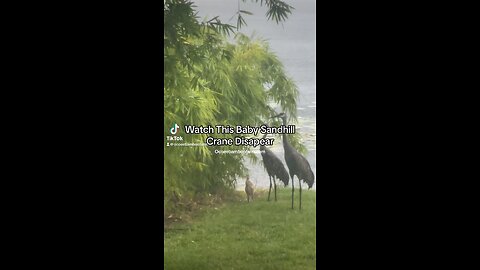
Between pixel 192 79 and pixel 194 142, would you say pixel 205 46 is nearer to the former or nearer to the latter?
pixel 192 79

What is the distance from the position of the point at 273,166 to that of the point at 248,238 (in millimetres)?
475

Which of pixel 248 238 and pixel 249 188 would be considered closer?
pixel 248 238

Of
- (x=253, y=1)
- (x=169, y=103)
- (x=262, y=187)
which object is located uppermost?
(x=253, y=1)

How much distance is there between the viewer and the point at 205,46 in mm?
3762

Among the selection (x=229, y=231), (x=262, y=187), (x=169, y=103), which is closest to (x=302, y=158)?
(x=262, y=187)

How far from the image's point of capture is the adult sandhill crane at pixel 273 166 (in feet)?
12.5

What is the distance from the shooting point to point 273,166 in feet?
12.5

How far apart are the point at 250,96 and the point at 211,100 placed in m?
0.25

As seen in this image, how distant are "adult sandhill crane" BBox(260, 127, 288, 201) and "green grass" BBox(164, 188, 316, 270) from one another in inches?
5.5

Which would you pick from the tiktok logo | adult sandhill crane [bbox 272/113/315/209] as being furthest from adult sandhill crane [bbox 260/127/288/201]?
the tiktok logo

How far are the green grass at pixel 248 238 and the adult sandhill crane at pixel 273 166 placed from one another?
5.5 inches

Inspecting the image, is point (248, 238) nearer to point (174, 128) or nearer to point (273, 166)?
point (273, 166)

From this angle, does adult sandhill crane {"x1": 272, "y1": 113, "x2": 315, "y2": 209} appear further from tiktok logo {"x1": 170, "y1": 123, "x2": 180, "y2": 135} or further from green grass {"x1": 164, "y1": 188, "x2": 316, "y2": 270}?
tiktok logo {"x1": 170, "y1": 123, "x2": 180, "y2": 135}

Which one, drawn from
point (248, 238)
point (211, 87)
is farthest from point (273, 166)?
point (211, 87)
